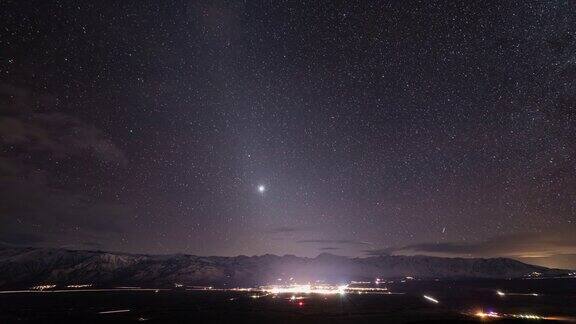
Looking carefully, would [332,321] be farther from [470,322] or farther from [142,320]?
[142,320]

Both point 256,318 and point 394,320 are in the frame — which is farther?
point 256,318

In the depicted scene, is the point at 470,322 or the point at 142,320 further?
the point at 142,320

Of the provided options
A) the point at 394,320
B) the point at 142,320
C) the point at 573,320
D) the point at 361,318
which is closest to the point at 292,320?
the point at 361,318

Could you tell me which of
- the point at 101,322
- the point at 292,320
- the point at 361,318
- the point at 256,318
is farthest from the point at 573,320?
the point at 101,322

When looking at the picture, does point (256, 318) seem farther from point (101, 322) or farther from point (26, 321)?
point (26, 321)

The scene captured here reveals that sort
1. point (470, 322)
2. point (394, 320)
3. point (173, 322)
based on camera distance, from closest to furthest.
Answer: point (470, 322) < point (394, 320) < point (173, 322)

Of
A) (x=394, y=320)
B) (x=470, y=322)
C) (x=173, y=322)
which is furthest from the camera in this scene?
(x=173, y=322)

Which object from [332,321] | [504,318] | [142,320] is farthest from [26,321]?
[504,318]

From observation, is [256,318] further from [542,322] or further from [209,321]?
[542,322]
